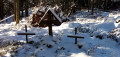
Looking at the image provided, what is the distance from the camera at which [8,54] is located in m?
8.29

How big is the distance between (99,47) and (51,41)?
3000mm

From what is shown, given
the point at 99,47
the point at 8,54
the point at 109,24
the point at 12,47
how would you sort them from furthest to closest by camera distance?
1. the point at 109,24
2. the point at 99,47
3. the point at 12,47
4. the point at 8,54

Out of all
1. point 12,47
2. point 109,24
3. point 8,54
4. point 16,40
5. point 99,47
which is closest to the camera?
point 8,54

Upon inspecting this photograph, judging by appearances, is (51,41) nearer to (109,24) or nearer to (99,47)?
(99,47)

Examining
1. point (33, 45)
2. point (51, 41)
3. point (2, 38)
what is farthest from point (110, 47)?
point (2, 38)

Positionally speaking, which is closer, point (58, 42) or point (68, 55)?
point (68, 55)

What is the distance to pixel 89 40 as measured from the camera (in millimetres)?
10406

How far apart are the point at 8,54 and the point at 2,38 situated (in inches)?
108

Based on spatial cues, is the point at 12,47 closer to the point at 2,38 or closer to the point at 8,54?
the point at 8,54

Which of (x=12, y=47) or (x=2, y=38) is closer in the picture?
(x=12, y=47)

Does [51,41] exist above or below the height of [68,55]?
above

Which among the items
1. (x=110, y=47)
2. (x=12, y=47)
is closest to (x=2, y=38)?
(x=12, y=47)

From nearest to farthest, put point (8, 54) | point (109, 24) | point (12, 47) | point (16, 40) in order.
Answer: point (8, 54) → point (12, 47) → point (16, 40) → point (109, 24)

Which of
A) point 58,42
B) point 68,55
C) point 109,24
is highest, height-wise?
point 109,24
